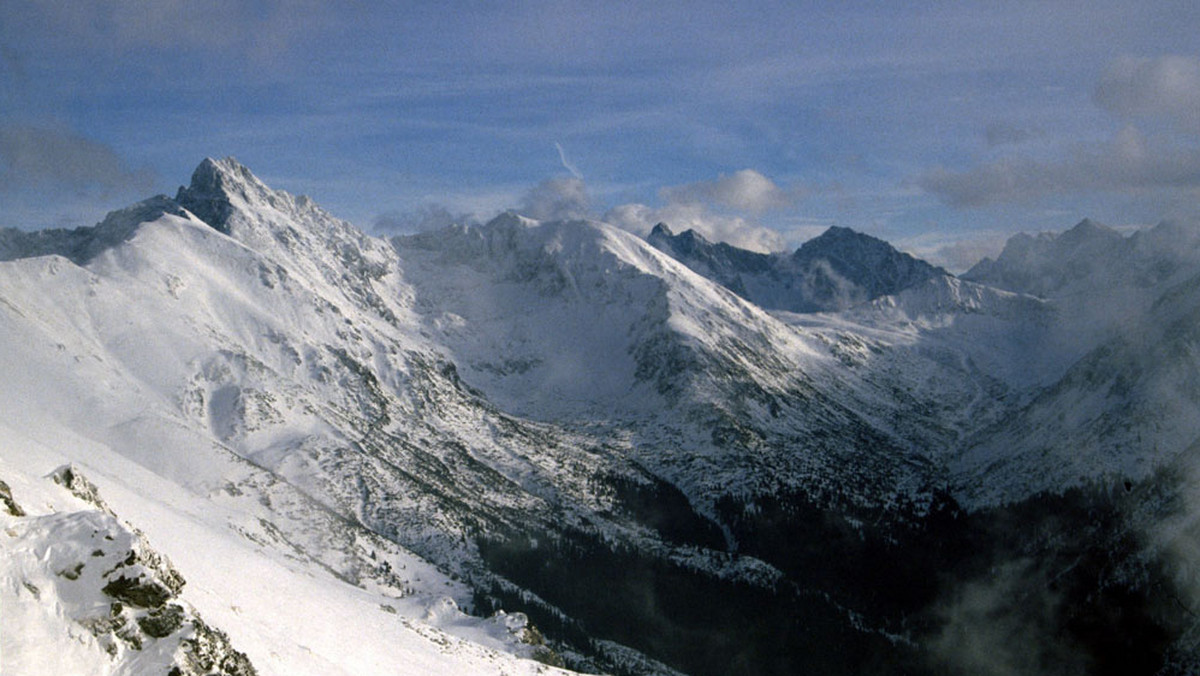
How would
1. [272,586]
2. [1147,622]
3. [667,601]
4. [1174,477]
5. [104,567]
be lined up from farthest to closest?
[667,601] → [1174,477] → [1147,622] → [272,586] → [104,567]

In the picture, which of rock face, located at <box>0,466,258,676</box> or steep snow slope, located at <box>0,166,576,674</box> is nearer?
rock face, located at <box>0,466,258,676</box>

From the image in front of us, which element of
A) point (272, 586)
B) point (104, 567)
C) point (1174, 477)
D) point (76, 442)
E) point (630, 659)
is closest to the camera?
point (104, 567)

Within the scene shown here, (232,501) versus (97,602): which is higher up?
(97,602)

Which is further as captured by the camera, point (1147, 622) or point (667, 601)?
point (667, 601)

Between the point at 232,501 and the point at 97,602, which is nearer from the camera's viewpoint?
the point at 97,602

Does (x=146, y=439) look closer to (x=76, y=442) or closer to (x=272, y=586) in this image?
(x=76, y=442)

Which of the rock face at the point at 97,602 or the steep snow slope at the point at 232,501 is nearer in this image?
the rock face at the point at 97,602

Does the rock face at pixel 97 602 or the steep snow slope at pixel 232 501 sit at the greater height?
the rock face at pixel 97 602

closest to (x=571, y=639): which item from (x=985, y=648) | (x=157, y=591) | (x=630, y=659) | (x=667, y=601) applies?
(x=630, y=659)

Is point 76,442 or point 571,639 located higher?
point 76,442

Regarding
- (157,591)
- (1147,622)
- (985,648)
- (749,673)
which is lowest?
(749,673)
